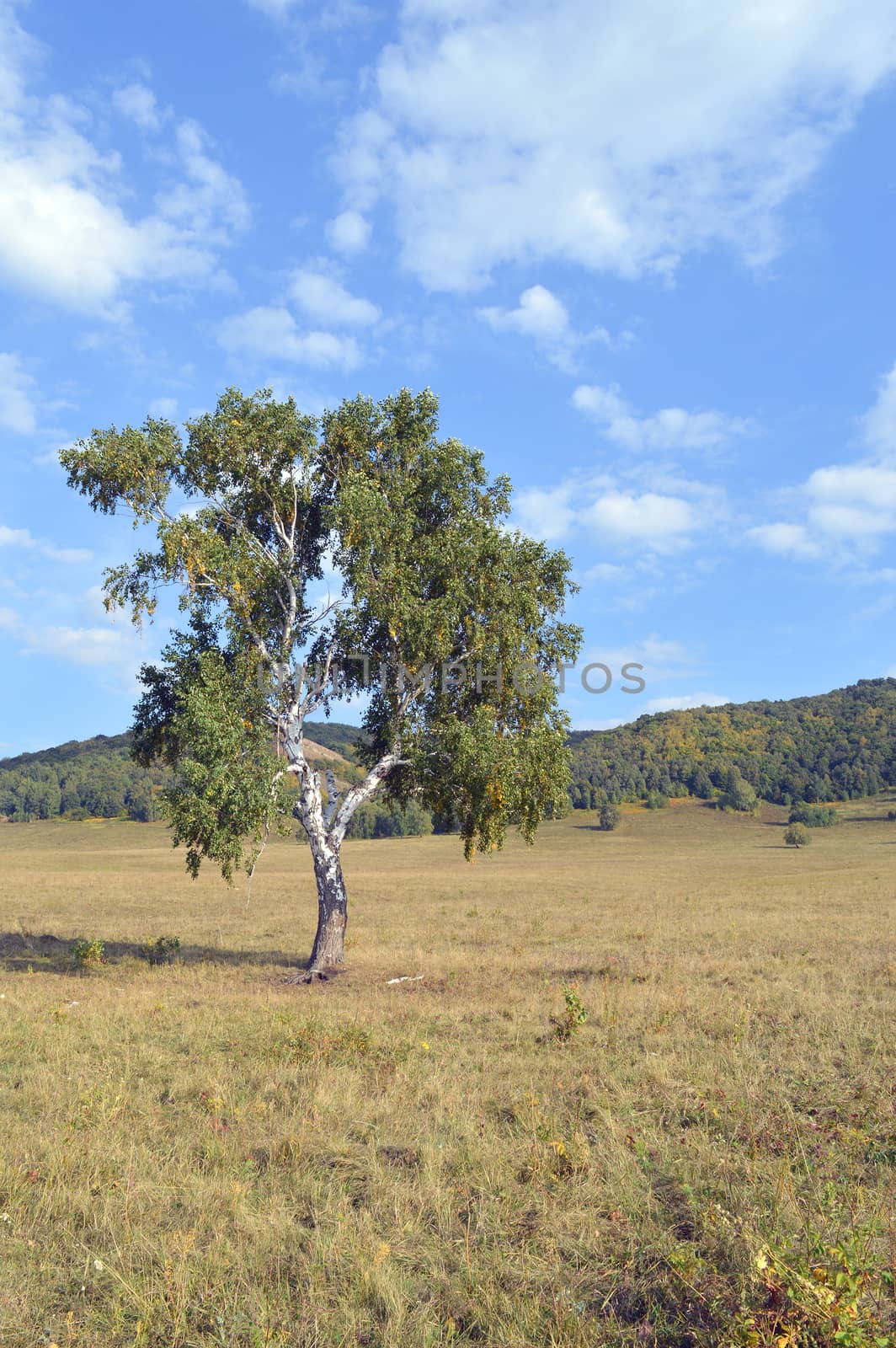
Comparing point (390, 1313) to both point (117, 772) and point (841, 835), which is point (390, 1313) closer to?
point (841, 835)

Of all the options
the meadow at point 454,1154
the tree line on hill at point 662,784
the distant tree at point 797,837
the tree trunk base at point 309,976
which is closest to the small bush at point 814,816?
the tree line on hill at point 662,784

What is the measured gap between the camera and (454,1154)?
8836 mm

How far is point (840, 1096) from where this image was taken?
10367mm

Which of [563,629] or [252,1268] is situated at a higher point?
[563,629]

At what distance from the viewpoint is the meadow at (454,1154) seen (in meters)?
5.96

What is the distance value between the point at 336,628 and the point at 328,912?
8.64 metres

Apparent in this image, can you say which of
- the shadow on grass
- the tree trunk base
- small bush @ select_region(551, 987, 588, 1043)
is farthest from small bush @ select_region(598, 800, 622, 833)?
small bush @ select_region(551, 987, 588, 1043)

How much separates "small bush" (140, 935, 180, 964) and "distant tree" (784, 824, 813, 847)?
335 ft

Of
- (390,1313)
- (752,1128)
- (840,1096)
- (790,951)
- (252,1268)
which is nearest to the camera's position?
(390,1313)

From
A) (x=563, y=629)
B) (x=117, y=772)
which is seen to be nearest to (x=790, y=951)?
(x=563, y=629)

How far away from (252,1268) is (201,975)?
17.7 m

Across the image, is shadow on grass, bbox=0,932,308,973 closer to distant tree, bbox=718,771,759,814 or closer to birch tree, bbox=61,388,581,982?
birch tree, bbox=61,388,581,982

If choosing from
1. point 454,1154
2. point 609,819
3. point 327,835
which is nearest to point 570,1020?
point 454,1154

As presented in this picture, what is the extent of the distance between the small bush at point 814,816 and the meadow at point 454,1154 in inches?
4921
